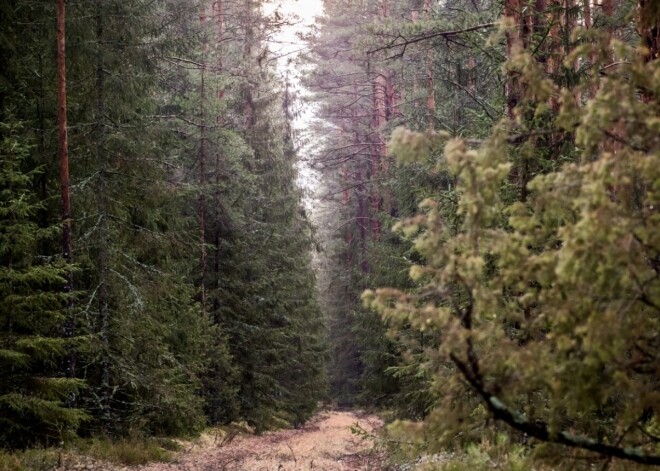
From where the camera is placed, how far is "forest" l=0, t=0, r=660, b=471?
3.35 m

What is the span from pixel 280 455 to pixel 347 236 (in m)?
18.9

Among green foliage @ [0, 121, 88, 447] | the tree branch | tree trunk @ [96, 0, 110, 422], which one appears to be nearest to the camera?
the tree branch

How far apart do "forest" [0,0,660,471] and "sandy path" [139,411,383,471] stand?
0.75 metres

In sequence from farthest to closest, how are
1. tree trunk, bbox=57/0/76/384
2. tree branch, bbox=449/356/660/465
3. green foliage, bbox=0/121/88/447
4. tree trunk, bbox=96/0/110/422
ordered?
tree trunk, bbox=96/0/110/422
tree trunk, bbox=57/0/76/384
green foliage, bbox=0/121/88/447
tree branch, bbox=449/356/660/465

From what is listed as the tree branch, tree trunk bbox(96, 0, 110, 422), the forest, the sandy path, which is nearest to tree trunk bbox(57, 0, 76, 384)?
the forest

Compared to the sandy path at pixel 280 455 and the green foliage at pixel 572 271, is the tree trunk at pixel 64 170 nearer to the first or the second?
the sandy path at pixel 280 455

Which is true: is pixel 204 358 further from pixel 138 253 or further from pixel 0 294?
pixel 0 294

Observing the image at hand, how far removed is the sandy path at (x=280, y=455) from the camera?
11.1m

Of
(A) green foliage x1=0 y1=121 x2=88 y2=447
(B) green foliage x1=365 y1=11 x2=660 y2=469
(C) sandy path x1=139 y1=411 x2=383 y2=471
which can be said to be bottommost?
(C) sandy path x1=139 y1=411 x2=383 y2=471

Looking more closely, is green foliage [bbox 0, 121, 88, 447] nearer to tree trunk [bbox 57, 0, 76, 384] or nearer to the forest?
the forest

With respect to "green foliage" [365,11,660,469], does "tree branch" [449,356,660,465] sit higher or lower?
lower

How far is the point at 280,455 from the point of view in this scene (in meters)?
12.9

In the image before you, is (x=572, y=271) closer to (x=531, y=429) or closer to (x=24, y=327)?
(x=531, y=429)

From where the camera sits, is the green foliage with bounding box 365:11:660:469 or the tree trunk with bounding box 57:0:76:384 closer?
the green foliage with bounding box 365:11:660:469
